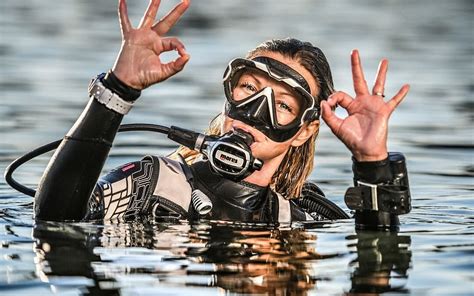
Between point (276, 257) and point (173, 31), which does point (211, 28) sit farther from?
point (276, 257)

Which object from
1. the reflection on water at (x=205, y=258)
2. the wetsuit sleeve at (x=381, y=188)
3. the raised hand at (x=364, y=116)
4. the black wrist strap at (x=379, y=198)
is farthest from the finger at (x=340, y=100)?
the reflection on water at (x=205, y=258)

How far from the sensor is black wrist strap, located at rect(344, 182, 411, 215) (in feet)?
A: 20.7

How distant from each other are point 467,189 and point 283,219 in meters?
2.73

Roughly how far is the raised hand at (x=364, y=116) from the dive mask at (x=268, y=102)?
Answer: 0.38 m

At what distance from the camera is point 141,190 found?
6.37 metres

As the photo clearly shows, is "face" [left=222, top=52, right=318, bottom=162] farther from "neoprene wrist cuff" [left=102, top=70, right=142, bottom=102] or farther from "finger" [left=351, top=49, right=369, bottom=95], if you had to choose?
"neoprene wrist cuff" [left=102, top=70, right=142, bottom=102]

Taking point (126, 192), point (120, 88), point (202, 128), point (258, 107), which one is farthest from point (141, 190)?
point (202, 128)

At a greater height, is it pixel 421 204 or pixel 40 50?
pixel 40 50

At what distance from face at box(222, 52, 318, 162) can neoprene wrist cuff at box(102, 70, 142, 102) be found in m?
0.87

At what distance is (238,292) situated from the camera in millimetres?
5246

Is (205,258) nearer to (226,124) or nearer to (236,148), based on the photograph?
(236,148)

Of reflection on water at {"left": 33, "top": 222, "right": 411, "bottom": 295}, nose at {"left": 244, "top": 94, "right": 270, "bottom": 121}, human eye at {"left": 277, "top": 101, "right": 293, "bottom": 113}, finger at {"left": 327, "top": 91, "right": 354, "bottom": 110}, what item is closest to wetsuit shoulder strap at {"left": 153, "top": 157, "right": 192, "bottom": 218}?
reflection on water at {"left": 33, "top": 222, "right": 411, "bottom": 295}

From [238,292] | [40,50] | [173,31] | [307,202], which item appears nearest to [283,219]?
[307,202]

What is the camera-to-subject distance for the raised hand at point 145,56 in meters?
5.65
